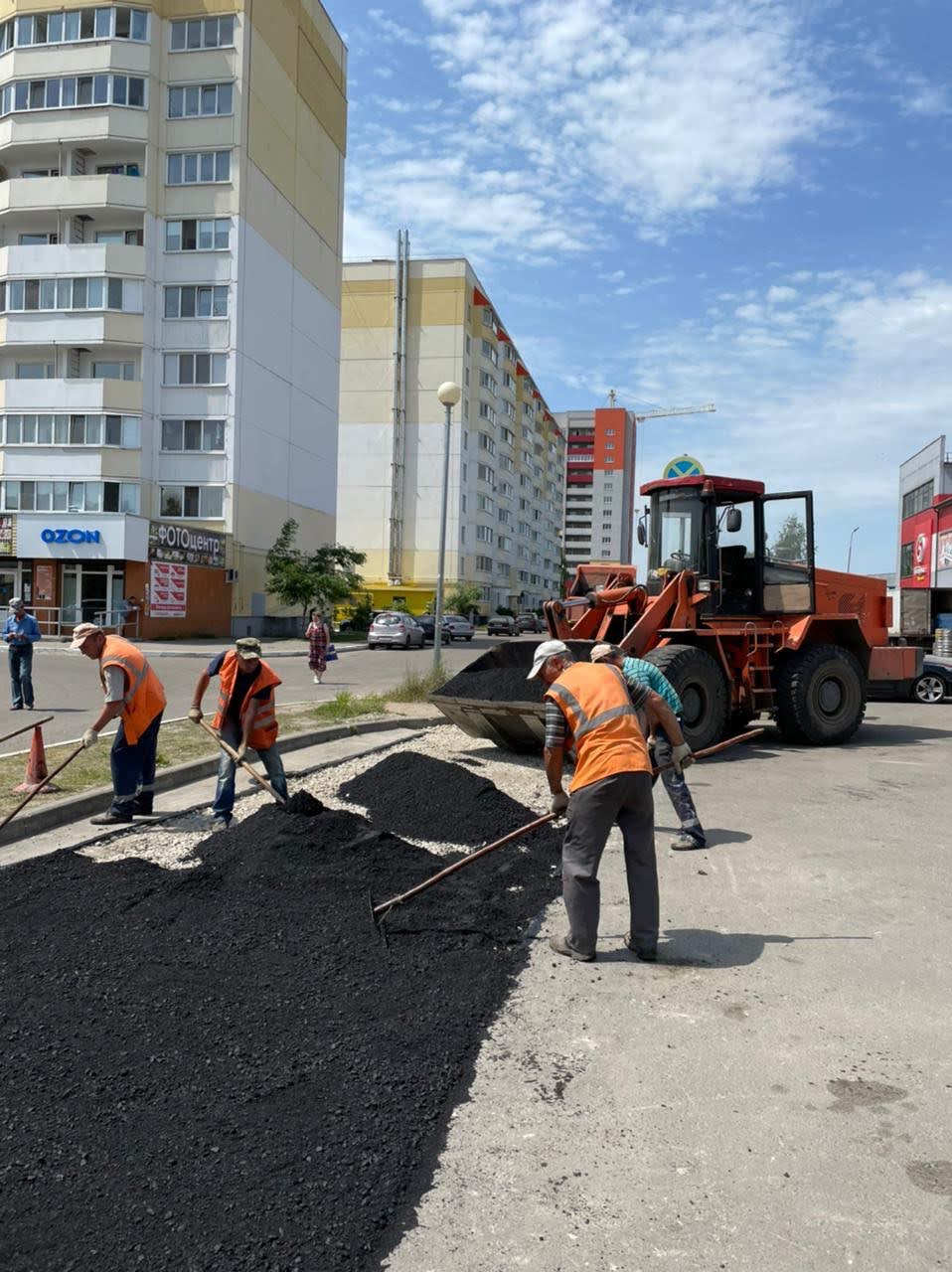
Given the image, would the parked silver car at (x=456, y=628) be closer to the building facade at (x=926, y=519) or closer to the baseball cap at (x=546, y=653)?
the building facade at (x=926, y=519)

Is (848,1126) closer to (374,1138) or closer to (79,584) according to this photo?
(374,1138)

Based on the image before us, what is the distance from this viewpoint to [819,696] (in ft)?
40.0

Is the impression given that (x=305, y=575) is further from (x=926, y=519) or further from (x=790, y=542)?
(x=926, y=519)

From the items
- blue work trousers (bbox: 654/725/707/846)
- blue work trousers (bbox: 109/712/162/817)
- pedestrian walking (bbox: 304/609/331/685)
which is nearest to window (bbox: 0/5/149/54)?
pedestrian walking (bbox: 304/609/331/685)

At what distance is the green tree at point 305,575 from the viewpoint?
134 feet

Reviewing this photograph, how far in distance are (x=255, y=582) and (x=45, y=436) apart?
10040mm

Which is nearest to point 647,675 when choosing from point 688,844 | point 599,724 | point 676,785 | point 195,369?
point 676,785

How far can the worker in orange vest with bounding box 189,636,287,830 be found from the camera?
7.12 metres

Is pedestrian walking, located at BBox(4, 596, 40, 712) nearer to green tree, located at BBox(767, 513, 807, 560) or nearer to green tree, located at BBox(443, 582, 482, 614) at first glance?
Result: green tree, located at BBox(767, 513, 807, 560)

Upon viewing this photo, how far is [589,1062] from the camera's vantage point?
11.9 ft

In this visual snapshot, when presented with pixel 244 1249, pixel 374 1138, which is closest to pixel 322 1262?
pixel 244 1249

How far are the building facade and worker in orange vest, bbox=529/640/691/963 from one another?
3543 cm

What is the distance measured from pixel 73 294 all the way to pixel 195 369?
5.33 meters

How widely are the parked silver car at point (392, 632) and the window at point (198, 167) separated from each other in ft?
64.6
